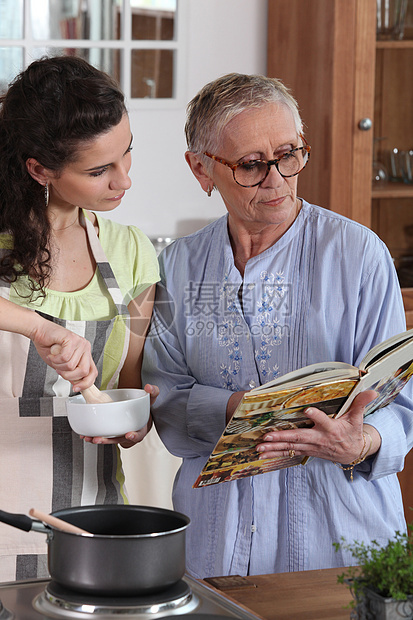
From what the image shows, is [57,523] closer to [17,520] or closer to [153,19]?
[17,520]

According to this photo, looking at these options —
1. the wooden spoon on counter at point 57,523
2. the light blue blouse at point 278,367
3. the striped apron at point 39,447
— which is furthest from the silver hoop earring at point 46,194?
the wooden spoon on counter at point 57,523

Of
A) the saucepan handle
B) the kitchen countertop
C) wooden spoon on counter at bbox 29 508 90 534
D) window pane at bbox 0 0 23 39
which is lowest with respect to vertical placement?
the kitchen countertop

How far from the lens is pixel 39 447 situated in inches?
56.6

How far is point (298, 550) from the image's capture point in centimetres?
142

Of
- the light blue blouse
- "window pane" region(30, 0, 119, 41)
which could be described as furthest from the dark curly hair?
"window pane" region(30, 0, 119, 41)

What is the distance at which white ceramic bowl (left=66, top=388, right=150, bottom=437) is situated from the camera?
1229 mm

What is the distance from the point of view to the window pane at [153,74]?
2.76 m

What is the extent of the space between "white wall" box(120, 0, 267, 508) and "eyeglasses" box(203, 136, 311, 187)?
4.52 ft

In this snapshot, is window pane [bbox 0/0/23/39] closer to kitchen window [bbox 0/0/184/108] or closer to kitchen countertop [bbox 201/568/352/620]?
kitchen window [bbox 0/0/184/108]

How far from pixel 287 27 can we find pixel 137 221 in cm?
83

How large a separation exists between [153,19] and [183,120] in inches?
14.1

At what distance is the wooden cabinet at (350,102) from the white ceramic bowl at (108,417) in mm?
1471

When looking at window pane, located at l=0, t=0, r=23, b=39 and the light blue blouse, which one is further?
window pane, located at l=0, t=0, r=23, b=39

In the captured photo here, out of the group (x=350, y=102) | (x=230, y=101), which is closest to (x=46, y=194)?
(x=230, y=101)
